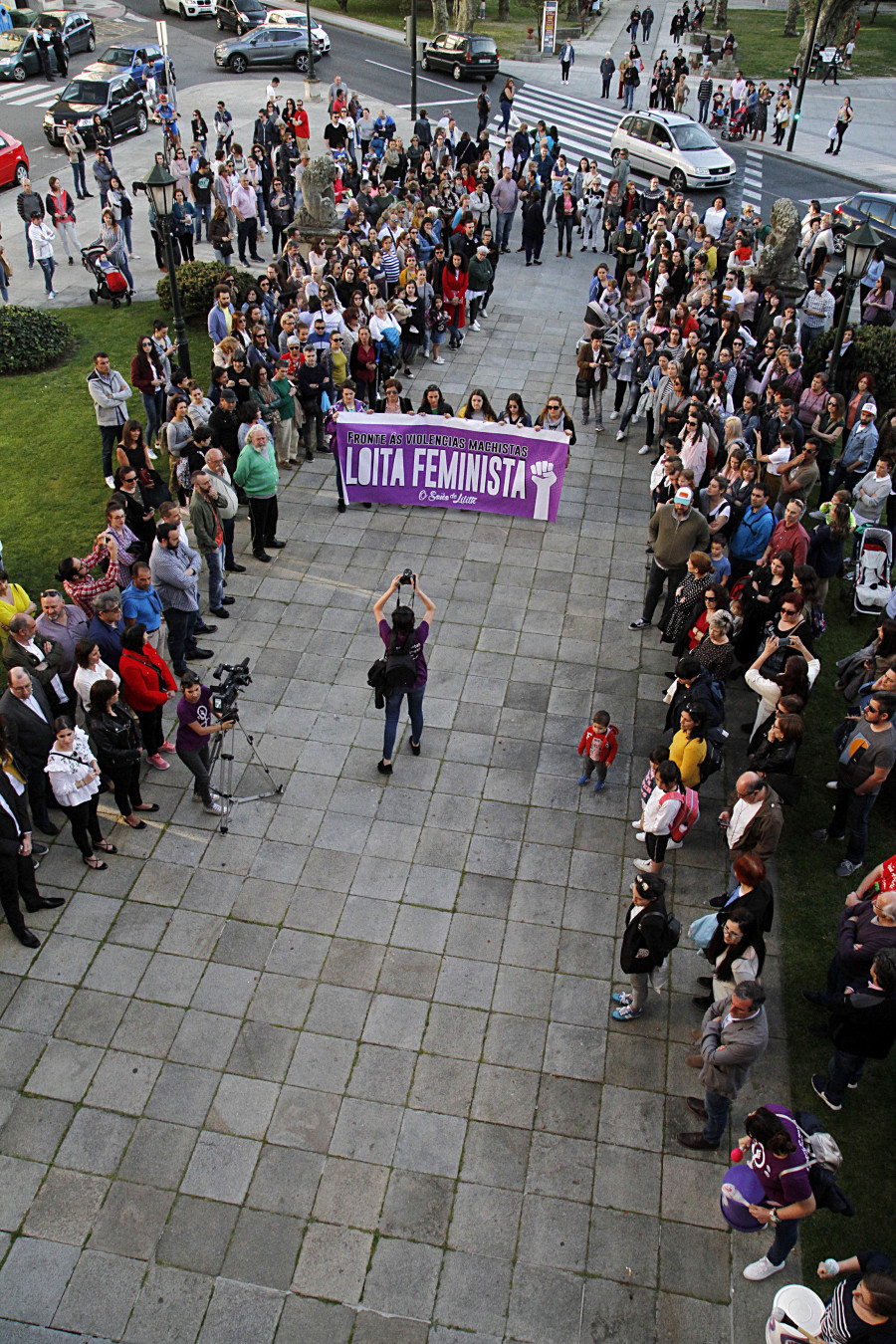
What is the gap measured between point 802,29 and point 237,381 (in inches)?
1995

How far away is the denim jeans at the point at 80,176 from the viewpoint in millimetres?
26609

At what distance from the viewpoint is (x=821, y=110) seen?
39.3 meters

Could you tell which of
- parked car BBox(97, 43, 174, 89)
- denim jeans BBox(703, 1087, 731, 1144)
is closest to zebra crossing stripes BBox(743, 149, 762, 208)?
parked car BBox(97, 43, 174, 89)

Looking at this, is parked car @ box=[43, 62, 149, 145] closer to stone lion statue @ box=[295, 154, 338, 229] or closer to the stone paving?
stone lion statue @ box=[295, 154, 338, 229]

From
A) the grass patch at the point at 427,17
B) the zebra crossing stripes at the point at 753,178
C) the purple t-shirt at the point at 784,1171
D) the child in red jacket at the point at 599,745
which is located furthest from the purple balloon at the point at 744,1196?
the grass patch at the point at 427,17

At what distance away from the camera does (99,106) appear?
30.8 m

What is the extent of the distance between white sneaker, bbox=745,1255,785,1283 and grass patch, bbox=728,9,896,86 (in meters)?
45.5

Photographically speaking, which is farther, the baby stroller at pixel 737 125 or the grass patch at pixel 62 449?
the baby stroller at pixel 737 125

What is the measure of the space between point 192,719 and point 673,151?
25.8 metres

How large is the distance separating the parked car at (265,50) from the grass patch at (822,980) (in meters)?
35.8

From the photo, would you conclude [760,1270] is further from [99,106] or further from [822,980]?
[99,106]

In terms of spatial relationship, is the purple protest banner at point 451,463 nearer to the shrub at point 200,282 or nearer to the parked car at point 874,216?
the shrub at point 200,282

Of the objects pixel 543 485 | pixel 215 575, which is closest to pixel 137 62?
pixel 543 485

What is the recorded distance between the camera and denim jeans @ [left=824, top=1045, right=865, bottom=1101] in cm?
758
